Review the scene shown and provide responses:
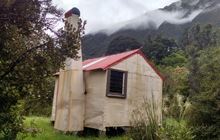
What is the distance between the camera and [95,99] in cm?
1859

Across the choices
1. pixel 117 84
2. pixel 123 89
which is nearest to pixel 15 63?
pixel 117 84

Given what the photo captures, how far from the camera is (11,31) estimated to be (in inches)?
320

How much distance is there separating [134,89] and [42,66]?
1096 cm

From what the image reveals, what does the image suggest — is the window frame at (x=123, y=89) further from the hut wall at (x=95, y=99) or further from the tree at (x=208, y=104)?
the tree at (x=208, y=104)

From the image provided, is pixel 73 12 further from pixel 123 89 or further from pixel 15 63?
pixel 15 63

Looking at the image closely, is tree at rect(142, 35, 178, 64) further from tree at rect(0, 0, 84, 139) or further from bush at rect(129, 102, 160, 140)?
tree at rect(0, 0, 84, 139)

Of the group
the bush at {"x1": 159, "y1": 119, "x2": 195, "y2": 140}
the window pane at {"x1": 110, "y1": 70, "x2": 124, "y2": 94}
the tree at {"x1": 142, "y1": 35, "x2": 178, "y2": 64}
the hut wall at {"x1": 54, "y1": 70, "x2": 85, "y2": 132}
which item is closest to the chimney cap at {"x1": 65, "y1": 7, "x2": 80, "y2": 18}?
the hut wall at {"x1": 54, "y1": 70, "x2": 85, "y2": 132}

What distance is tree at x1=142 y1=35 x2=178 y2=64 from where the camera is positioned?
56.4 metres

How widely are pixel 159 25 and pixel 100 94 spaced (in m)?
90.6

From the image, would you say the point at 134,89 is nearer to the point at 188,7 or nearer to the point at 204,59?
the point at 204,59

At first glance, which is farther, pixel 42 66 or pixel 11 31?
pixel 42 66

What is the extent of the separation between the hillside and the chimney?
54.4m

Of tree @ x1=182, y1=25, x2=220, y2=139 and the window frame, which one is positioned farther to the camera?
the window frame

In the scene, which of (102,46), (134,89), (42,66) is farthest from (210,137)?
(102,46)
